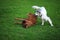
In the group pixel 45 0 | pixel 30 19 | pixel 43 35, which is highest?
pixel 45 0

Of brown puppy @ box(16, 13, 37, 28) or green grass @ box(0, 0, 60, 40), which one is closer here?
green grass @ box(0, 0, 60, 40)

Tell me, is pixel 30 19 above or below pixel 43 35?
above

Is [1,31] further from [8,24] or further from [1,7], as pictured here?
[1,7]

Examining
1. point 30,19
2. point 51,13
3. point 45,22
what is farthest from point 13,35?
point 51,13

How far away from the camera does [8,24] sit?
262 cm

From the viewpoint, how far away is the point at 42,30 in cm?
250

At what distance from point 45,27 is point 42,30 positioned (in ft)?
0.30

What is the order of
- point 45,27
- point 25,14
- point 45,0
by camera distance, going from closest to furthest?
1. point 45,27
2. point 25,14
3. point 45,0

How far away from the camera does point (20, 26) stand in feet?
8.47

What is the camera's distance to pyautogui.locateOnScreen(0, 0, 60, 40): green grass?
239 cm

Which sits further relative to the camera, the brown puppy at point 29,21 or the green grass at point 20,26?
the brown puppy at point 29,21

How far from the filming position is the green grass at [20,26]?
2.39m

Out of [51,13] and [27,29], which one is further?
[51,13]

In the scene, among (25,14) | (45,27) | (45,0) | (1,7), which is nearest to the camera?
(45,27)
